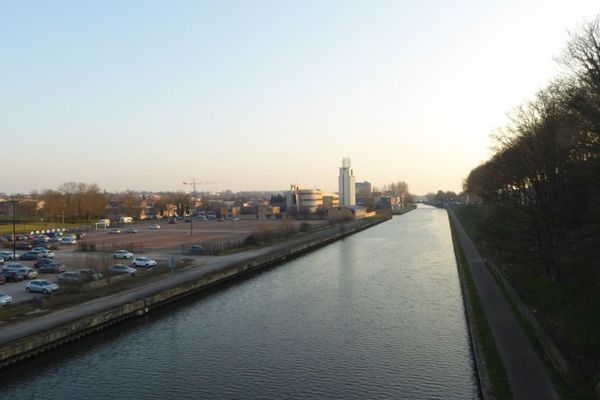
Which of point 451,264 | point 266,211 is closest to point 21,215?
point 266,211

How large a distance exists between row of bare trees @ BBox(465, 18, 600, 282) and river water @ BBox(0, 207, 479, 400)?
21.8 feet

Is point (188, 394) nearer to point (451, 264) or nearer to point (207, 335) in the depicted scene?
point (207, 335)

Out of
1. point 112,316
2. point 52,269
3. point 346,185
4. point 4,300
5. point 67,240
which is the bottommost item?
point 112,316

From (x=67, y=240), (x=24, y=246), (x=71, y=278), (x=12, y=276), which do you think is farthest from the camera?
(x=67, y=240)

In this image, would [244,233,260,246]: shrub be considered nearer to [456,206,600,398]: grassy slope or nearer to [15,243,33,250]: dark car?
[15,243,33,250]: dark car

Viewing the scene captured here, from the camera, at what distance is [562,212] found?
2480cm

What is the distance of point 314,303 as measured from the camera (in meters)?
34.4

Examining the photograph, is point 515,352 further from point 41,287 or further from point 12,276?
point 12,276

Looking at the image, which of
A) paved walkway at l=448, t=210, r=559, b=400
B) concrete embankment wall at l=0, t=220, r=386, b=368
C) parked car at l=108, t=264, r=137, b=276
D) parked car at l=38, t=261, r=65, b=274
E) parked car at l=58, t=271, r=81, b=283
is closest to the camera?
paved walkway at l=448, t=210, r=559, b=400

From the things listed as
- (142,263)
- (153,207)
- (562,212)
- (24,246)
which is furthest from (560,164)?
(153,207)

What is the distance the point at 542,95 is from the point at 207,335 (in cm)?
2394

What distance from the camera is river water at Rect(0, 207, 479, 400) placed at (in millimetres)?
19781

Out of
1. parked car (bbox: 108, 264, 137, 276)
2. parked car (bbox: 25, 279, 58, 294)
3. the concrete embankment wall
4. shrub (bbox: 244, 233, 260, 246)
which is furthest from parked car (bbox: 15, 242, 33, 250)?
parked car (bbox: 25, 279, 58, 294)

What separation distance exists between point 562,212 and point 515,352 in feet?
25.0
